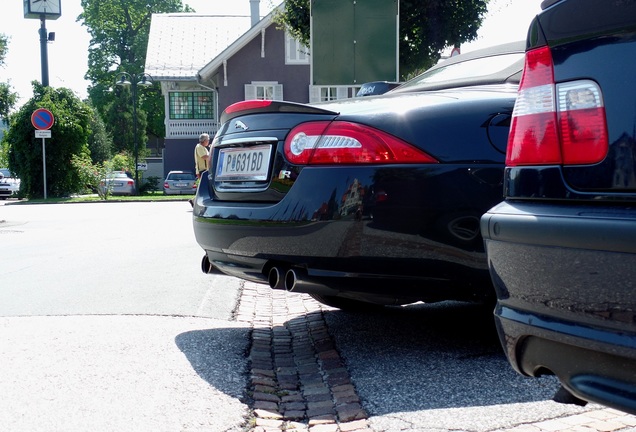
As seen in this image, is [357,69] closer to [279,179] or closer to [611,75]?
[279,179]

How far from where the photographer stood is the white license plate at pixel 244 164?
4.35m

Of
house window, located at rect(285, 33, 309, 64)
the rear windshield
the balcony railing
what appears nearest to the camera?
the rear windshield

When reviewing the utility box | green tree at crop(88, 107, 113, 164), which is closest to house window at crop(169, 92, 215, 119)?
green tree at crop(88, 107, 113, 164)

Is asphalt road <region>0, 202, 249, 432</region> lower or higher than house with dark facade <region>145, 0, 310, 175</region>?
lower

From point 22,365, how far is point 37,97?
2975 cm

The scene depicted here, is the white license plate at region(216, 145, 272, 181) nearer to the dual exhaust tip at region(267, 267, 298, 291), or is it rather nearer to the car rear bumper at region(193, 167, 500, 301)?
the car rear bumper at region(193, 167, 500, 301)

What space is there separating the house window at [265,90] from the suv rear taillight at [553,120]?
37986mm

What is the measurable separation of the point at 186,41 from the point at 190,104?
147 inches

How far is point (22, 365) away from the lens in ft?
13.4

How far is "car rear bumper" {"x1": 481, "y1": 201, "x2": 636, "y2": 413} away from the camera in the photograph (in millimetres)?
1973

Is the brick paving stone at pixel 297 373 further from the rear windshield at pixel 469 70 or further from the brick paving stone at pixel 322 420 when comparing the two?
the rear windshield at pixel 469 70

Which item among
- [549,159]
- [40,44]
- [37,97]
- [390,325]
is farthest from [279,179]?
[40,44]

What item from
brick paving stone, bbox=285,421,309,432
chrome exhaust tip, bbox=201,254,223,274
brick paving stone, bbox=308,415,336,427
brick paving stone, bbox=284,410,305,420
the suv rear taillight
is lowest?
brick paving stone, bbox=284,410,305,420

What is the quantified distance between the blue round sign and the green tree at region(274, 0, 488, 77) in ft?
34.3
